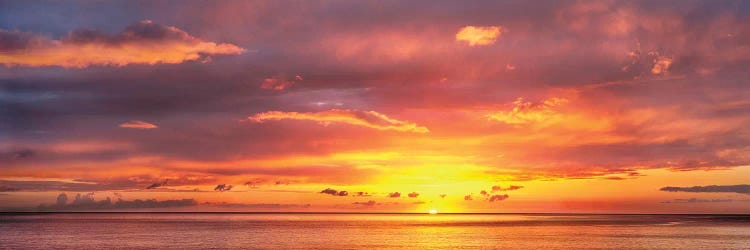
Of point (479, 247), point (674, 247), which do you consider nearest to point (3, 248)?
point (479, 247)

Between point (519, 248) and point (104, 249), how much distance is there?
6787 cm

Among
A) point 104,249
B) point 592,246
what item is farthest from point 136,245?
point 592,246

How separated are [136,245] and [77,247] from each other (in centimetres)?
955

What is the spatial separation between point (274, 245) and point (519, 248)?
1664 inches

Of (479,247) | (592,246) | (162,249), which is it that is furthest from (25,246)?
(592,246)

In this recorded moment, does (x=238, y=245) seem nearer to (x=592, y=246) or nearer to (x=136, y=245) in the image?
(x=136, y=245)

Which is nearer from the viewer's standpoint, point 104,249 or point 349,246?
point 104,249

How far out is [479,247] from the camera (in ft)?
375

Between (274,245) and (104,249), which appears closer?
(104,249)

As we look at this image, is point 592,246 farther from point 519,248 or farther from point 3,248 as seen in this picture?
point 3,248

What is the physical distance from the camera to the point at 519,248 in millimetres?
111750

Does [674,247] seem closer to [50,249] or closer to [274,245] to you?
[274,245]

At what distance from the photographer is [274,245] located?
4626 inches

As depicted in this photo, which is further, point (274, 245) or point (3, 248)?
point (274, 245)
